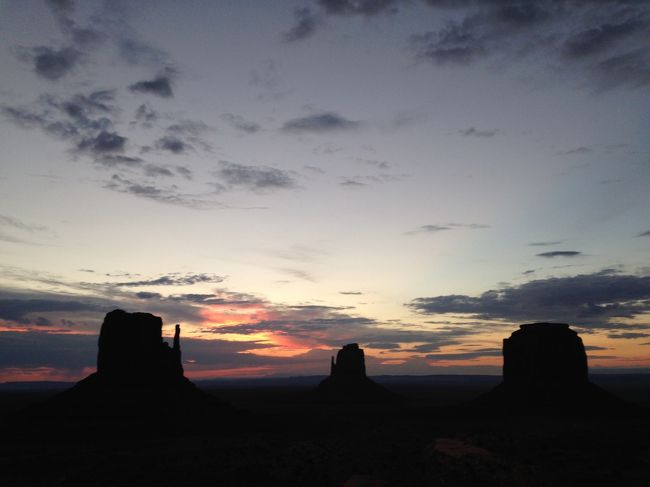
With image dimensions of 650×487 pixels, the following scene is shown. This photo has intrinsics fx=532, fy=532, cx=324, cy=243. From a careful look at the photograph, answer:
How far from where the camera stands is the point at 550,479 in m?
27.0

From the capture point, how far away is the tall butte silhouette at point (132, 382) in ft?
155

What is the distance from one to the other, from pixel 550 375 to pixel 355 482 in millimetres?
43823

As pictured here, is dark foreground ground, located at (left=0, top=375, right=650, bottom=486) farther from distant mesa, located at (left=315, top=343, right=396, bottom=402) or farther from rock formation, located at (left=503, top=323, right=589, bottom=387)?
distant mesa, located at (left=315, top=343, right=396, bottom=402)

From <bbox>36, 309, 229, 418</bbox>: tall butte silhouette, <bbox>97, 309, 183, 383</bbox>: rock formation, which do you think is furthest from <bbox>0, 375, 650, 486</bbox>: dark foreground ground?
<bbox>97, 309, 183, 383</bbox>: rock formation

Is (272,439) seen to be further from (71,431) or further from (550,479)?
(550,479)

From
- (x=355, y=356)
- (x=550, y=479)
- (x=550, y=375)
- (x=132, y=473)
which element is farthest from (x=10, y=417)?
(x=355, y=356)

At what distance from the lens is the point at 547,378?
210 ft

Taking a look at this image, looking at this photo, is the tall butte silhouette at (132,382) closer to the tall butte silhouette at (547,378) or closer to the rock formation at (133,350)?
the rock formation at (133,350)

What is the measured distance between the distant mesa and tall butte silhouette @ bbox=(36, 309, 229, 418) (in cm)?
5733

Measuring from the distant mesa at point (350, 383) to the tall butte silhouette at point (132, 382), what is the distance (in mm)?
57327

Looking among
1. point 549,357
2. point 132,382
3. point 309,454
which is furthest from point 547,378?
point 132,382

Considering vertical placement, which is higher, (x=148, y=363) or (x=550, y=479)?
(x=148, y=363)

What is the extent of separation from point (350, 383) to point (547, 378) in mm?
56144

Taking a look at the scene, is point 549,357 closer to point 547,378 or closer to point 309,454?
point 547,378
